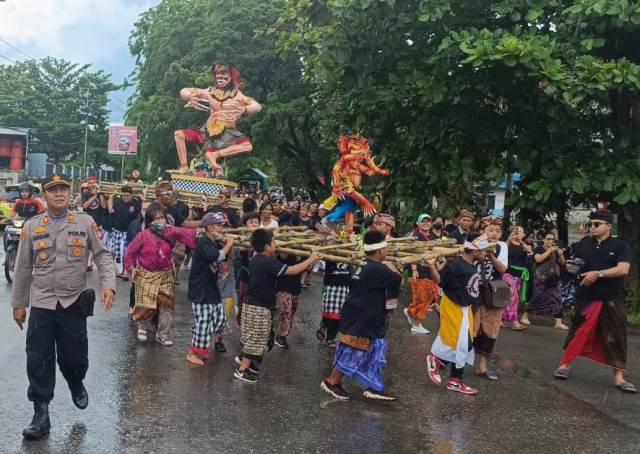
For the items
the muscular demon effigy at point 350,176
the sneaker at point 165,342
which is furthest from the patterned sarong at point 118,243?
the sneaker at point 165,342

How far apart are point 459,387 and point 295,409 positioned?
1773 mm

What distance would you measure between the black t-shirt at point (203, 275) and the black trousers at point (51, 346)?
6.79ft

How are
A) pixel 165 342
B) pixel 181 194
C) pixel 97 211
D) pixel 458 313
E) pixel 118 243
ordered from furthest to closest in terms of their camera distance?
pixel 97 211
pixel 118 243
pixel 181 194
pixel 165 342
pixel 458 313

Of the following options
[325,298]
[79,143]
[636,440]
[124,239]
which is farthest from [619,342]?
[79,143]

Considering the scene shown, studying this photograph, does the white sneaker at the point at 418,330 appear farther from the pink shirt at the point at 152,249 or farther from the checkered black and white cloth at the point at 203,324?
the pink shirt at the point at 152,249

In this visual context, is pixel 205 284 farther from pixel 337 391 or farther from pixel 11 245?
pixel 11 245

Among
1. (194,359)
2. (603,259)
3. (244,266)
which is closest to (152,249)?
(194,359)

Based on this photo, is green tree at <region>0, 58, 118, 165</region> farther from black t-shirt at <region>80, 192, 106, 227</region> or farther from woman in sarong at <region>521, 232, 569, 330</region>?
woman in sarong at <region>521, 232, 569, 330</region>

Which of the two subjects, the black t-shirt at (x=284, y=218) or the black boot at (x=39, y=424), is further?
the black t-shirt at (x=284, y=218)

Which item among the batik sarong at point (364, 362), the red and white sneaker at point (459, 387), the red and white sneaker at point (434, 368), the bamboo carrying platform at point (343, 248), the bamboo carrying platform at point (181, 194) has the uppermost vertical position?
the bamboo carrying platform at point (181, 194)

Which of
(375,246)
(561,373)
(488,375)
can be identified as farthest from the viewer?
(561,373)

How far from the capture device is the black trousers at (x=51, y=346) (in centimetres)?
486

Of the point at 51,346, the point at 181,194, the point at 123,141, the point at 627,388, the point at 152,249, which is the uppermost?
the point at 123,141

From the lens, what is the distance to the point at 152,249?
753 centimetres
